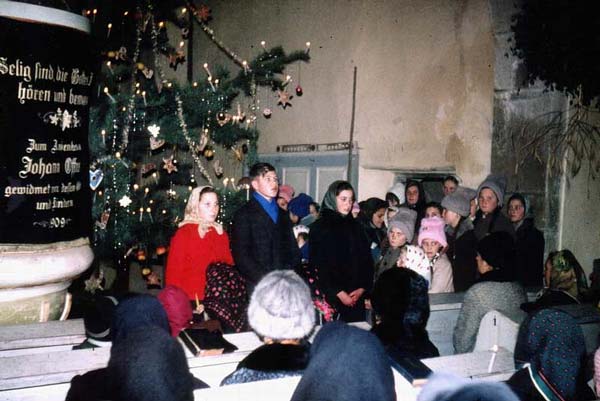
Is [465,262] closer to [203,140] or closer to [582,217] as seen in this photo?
[582,217]

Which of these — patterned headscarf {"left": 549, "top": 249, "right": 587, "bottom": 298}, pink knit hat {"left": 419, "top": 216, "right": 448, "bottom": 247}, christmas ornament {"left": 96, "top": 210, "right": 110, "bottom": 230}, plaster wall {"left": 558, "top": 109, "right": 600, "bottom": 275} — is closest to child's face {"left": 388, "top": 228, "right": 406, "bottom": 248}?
pink knit hat {"left": 419, "top": 216, "right": 448, "bottom": 247}

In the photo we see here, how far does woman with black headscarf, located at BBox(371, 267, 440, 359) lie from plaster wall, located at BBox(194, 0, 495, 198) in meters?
4.79

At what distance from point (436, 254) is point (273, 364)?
119 inches

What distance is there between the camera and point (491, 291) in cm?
416

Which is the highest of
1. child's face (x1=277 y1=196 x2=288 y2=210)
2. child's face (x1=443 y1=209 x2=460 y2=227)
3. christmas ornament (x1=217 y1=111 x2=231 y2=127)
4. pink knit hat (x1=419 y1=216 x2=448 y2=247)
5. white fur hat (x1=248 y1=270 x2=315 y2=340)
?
christmas ornament (x1=217 y1=111 x2=231 y2=127)

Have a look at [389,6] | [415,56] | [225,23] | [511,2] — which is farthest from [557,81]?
[225,23]

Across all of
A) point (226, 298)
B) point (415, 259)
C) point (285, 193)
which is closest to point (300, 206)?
point (285, 193)

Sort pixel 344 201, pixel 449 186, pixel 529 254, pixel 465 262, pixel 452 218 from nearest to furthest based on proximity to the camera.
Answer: pixel 344 201, pixel 465 262, pixel 529 254, pixel 452 218, pixel 449 186

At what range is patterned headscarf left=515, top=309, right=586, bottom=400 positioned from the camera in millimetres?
2957

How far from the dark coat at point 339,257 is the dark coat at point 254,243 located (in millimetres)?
401

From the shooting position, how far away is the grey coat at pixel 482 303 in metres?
4.14

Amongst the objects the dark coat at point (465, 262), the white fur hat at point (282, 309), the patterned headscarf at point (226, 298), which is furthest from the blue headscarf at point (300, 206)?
the white fur hat at point (282, 309)

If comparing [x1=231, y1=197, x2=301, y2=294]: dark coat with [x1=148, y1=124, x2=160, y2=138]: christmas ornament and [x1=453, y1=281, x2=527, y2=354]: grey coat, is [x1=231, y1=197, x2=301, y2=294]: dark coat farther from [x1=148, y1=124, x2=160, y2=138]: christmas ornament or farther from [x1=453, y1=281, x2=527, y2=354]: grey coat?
[x1=148, y1=124, x2=160, y2=138]: christmas ornament

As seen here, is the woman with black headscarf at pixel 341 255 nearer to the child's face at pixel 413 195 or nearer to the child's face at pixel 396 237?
the child's face at pixel 396 237
